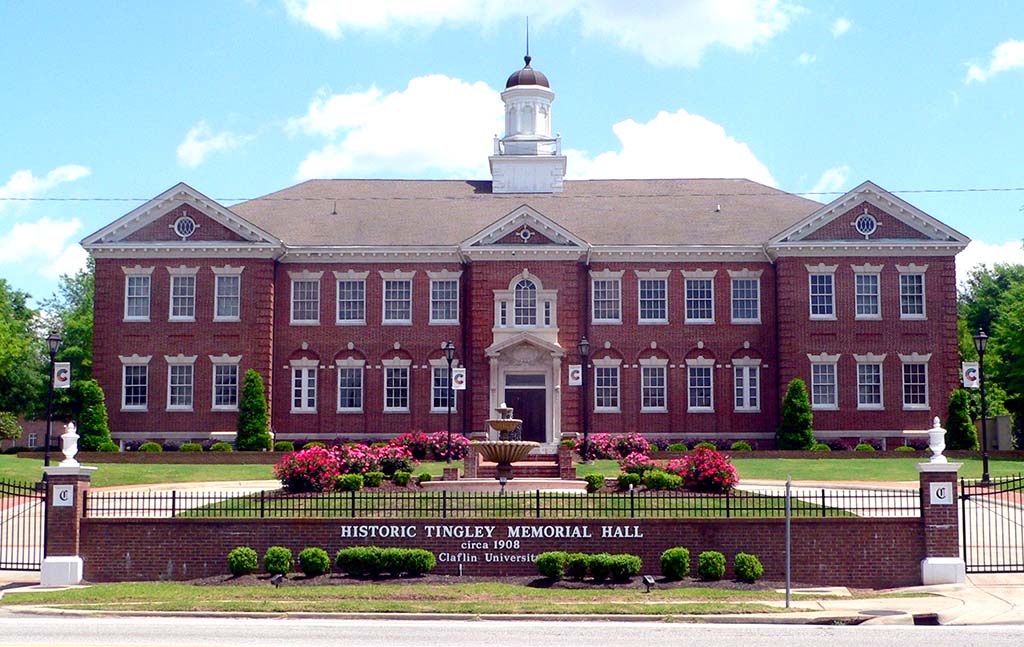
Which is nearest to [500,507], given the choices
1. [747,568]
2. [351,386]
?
[747,568]

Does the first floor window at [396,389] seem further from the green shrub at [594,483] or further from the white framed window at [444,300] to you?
the green shrub at [594,483]

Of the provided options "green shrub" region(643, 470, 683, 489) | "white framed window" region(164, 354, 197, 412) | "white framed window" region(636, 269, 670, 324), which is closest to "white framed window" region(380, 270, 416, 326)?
"white framed window" region(164, 354, 197, 412)

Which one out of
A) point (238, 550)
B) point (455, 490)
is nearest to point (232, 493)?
point (455, 490)

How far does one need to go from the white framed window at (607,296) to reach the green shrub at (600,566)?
87.8ft

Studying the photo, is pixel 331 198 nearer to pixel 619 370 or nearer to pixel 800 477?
pixel 619 370

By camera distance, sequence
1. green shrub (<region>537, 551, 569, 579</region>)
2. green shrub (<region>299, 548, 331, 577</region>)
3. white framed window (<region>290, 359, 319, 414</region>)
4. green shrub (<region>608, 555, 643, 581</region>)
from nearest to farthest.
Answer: green shrub (<region>608, 555, 643, 581</region>) → green shrub (<region>537, 551, 569, 579</region>) → green shrub (<region>299, 548, 331, 577</region>) → white framed window (<region>290, 359, 319, 414</region>)

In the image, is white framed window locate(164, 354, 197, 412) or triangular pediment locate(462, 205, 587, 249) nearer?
triangular pediment locate(462, 205, 587, 249)

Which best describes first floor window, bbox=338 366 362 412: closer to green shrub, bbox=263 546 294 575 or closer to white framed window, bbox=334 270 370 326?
white framed window, bbox=334 270 370 326

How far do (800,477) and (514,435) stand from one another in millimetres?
10164

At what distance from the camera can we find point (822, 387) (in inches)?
1813

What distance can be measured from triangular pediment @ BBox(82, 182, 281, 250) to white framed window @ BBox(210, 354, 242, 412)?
176 inches

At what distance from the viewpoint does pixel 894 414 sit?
45812 mm

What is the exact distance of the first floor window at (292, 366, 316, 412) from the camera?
4719 cm

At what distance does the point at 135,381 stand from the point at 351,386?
8.21 m
